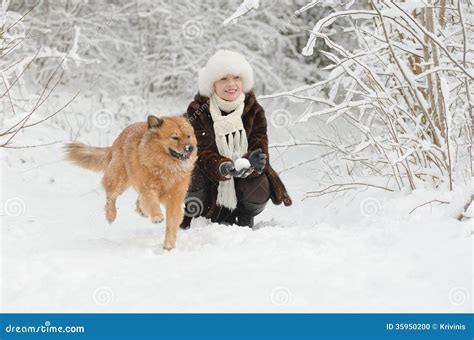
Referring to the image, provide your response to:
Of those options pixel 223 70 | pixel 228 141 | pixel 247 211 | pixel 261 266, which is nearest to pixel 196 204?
pixel 247 211

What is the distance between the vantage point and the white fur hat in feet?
13.5

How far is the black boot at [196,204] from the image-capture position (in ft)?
14.2

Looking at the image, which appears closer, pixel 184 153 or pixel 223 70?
pixel 184 153

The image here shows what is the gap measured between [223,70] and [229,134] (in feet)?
1.50

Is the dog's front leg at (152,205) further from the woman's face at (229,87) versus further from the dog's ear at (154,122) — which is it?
the woman's face at (229,87)

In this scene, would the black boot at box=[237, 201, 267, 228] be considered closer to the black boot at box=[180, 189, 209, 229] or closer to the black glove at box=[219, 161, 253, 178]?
the black boot at box=[180, 189, 209, 229]

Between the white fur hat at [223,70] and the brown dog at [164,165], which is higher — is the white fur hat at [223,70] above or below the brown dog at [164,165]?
above

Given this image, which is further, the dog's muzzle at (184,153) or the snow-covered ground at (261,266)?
the dog's muzzle at (184,153)

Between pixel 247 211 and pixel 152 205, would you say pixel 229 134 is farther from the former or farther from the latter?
pixel 152 205

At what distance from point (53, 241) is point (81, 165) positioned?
103 centimetres

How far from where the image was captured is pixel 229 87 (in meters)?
4.10

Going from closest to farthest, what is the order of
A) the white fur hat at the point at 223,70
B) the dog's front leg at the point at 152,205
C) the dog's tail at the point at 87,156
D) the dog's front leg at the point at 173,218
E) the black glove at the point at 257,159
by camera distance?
the dog's front leg at the point at 173,218, the dog's front leg at the point at 152,205, the black glove at the point at 257,159, the white fur hat at the point at 223,70, the dog's tail at the point at 87,156

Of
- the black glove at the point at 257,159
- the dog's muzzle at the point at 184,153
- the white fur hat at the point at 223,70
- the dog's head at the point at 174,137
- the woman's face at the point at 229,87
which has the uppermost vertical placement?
the white fur hat at the point at 223,70

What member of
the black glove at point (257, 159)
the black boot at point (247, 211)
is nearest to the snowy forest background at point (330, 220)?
the black boot at point (247, 211)
